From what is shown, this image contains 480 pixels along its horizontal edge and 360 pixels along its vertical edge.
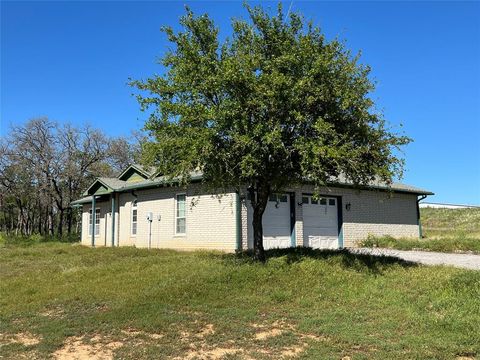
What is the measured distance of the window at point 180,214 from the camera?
18.9 metres

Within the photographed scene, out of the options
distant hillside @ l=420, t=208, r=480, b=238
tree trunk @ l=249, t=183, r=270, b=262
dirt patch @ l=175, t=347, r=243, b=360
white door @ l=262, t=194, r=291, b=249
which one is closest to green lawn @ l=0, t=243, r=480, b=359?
dirt patch @ l=175, t=347, r=243, b=360

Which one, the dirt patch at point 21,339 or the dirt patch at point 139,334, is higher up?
the dirt patch at point 139,334

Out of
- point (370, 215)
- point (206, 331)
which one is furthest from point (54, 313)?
point (370, 215)

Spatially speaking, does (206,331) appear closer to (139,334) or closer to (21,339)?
(139,334)

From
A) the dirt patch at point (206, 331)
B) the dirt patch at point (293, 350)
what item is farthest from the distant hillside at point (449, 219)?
the dirt patch at point (293, 350)

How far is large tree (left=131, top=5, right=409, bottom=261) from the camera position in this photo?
10102mm

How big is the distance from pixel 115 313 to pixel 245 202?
9.07m

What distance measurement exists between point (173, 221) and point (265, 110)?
9973 mm

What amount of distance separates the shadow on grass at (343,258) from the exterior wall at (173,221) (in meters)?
2.98

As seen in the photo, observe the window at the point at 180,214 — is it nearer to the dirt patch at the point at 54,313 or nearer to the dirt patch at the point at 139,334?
the dirt patch at the point at 54,313

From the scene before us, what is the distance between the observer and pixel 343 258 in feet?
38.1

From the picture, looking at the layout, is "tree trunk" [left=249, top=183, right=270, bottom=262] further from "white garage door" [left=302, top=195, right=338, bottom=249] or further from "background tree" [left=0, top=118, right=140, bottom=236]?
"background tree" [left=0, top=118, right=140, bottom=236]

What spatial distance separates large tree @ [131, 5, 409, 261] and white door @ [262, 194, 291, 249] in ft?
19.7

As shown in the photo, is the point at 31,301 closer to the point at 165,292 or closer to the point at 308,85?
the point at 165,292
